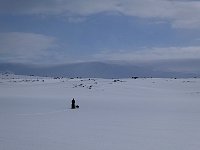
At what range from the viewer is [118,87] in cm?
4522

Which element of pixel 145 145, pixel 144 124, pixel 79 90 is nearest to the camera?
pixel 145 145

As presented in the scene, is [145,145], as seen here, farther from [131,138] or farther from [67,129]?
[67,129]

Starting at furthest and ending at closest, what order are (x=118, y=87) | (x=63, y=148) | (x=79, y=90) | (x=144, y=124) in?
(x=118, y=87) → (x=79, y=90) → (x=144, y=124) → (x=63, y=148)

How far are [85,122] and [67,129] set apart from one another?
2.39 metres

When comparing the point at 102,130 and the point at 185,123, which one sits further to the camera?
the point at 185,123

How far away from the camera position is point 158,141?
1058cm

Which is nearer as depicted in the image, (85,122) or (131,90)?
(85,122)

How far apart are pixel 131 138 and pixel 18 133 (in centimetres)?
349

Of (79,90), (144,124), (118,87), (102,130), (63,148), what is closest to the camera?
(63,148)

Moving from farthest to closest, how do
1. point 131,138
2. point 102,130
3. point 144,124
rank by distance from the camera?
point 144,124, point 102,130, point 131,138

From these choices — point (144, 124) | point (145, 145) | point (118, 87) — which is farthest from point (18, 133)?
point (118, 87)

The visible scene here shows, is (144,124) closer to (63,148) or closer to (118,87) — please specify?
(63,148)

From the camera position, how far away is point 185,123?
15.3 m

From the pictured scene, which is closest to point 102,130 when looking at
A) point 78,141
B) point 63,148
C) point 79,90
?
point 78,141
